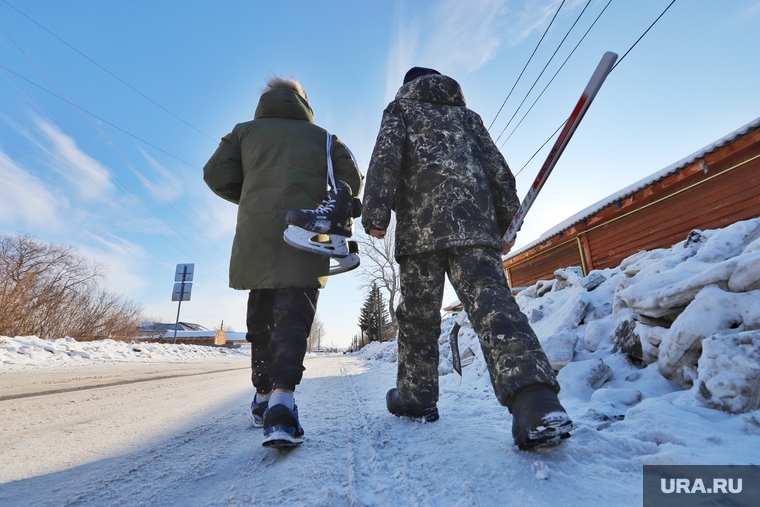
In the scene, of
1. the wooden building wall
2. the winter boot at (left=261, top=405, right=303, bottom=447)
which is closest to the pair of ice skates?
the winter boot at (left=261, top=405, right=303, bottom=447)

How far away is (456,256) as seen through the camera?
5.15ft

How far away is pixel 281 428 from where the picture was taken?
50.9 inches

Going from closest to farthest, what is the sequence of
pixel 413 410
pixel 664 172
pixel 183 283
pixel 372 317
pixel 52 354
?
pixel 413 410
pixel 664 172
pixel 52 354
pixel 183 283
pixel 372 317

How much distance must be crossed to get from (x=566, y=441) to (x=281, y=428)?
105 centimetres

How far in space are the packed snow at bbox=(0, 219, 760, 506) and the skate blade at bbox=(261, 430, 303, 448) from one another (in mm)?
43

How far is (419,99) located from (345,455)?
1785 millimetres

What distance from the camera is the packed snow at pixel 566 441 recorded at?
92cm

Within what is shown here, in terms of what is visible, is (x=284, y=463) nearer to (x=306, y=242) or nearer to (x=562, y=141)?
(x=306, y=242)

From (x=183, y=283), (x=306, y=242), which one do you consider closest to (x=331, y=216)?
(x=306, y=242)

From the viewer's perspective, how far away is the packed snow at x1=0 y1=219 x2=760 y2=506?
0.92 metres

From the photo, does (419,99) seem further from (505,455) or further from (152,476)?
(152,476)

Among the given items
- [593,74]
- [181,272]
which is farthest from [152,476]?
[181,272]

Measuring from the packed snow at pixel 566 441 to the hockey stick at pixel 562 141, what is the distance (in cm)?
73

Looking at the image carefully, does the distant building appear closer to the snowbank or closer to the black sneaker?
the black sneaker
